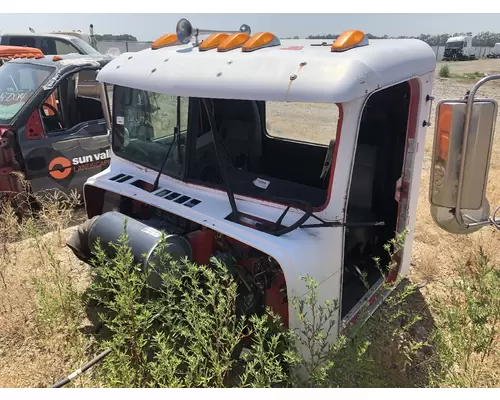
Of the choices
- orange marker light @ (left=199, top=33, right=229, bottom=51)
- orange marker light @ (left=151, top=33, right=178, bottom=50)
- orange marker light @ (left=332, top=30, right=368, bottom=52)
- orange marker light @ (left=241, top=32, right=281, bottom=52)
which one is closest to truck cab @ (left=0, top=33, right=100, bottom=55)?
orange marker light @ (left=151, top=33, right=178, bottom=50)

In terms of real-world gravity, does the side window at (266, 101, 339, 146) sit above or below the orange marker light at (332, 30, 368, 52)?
below

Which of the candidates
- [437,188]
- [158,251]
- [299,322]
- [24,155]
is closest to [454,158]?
[437,188]

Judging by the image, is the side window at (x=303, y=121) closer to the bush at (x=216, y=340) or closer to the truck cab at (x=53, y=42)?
the bush at (x=216, y=340)

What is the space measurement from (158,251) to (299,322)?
0.91m

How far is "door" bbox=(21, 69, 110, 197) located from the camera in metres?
5.11

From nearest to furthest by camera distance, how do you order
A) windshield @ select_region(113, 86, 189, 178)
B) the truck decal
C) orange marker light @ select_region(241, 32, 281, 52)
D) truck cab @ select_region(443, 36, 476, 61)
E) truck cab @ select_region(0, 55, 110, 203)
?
orange marker light @ select_region(241, 32, 281, 52), windshield @ select_region(113, 86, 189, 178), truck cab @ select_region(0, 55, 110, 203), the truck decal, truck cab @ select_region(443, 36, 476, 61)

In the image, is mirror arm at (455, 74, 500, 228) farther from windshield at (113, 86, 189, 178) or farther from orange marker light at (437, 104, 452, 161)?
windshield at (113, 86, 189, 178)

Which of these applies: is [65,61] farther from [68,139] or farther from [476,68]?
[476,68]

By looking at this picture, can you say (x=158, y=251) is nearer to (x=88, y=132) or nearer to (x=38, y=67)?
(x=88, y=132)

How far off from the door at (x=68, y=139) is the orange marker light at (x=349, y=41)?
3.08 metres

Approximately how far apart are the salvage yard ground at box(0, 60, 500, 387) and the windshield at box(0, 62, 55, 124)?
1359 mm

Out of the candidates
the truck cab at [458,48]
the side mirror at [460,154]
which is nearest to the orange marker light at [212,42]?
the side mirror at [460,154]

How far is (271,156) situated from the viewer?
13.3 feet

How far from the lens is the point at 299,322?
2.57 m
